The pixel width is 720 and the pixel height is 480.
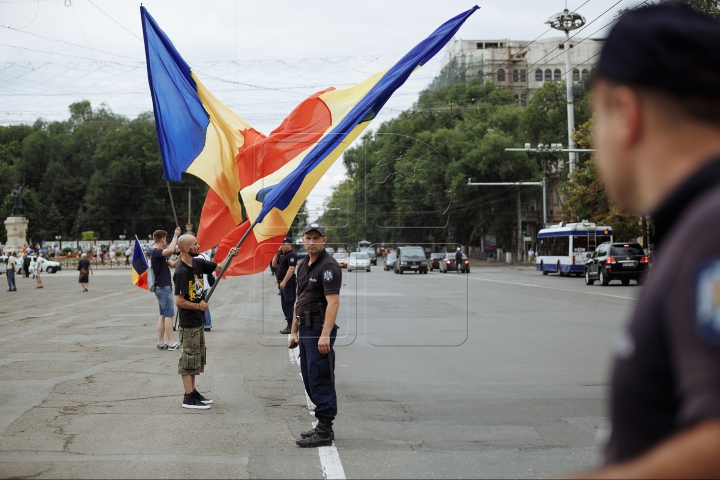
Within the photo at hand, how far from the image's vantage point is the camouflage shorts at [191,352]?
8.48 meters

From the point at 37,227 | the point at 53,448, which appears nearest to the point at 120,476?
the point at 53,448

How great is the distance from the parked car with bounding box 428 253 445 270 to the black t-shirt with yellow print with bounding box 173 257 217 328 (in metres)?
38.2

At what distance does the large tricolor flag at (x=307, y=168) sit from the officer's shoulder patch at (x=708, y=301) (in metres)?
8.16

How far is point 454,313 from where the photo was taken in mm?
20484

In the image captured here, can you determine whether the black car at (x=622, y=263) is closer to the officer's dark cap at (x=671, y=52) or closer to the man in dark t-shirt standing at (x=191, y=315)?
the man in dark t-shirt standing at (x=191, y=315)

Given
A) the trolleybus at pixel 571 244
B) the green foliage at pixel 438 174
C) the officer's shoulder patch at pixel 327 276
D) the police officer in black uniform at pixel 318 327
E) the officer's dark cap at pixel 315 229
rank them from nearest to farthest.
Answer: the police officer in black uniform at pixel 318 327, the officer's shoulder patch at pixel 327 276, the officer's dark cap at pixel 315 229, the green foliage at pixel 438 174, the trolleybus at pixel 571 244

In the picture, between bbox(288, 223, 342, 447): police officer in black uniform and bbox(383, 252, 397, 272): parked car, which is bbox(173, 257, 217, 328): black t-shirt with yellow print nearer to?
bbox(288, 223, 342, 447): police officer in black uniform

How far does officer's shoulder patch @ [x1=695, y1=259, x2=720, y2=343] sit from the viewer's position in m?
1.18

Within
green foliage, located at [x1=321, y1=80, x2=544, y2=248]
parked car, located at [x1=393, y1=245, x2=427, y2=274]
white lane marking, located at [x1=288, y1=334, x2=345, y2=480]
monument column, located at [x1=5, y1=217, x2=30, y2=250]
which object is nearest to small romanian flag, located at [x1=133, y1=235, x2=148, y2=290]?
green foliage, located at [x1=321, y1=80, x2=544, y2=248]

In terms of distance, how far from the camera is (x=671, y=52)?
1.34m

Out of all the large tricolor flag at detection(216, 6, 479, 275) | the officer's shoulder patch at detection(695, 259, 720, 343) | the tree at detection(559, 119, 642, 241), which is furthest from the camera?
the tree at detection(559, 119, 642, 241)

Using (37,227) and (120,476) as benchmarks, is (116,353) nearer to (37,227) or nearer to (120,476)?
(120,476)

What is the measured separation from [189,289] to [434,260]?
40984mm

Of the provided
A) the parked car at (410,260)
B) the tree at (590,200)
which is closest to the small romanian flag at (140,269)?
the parked car at (410,260)
